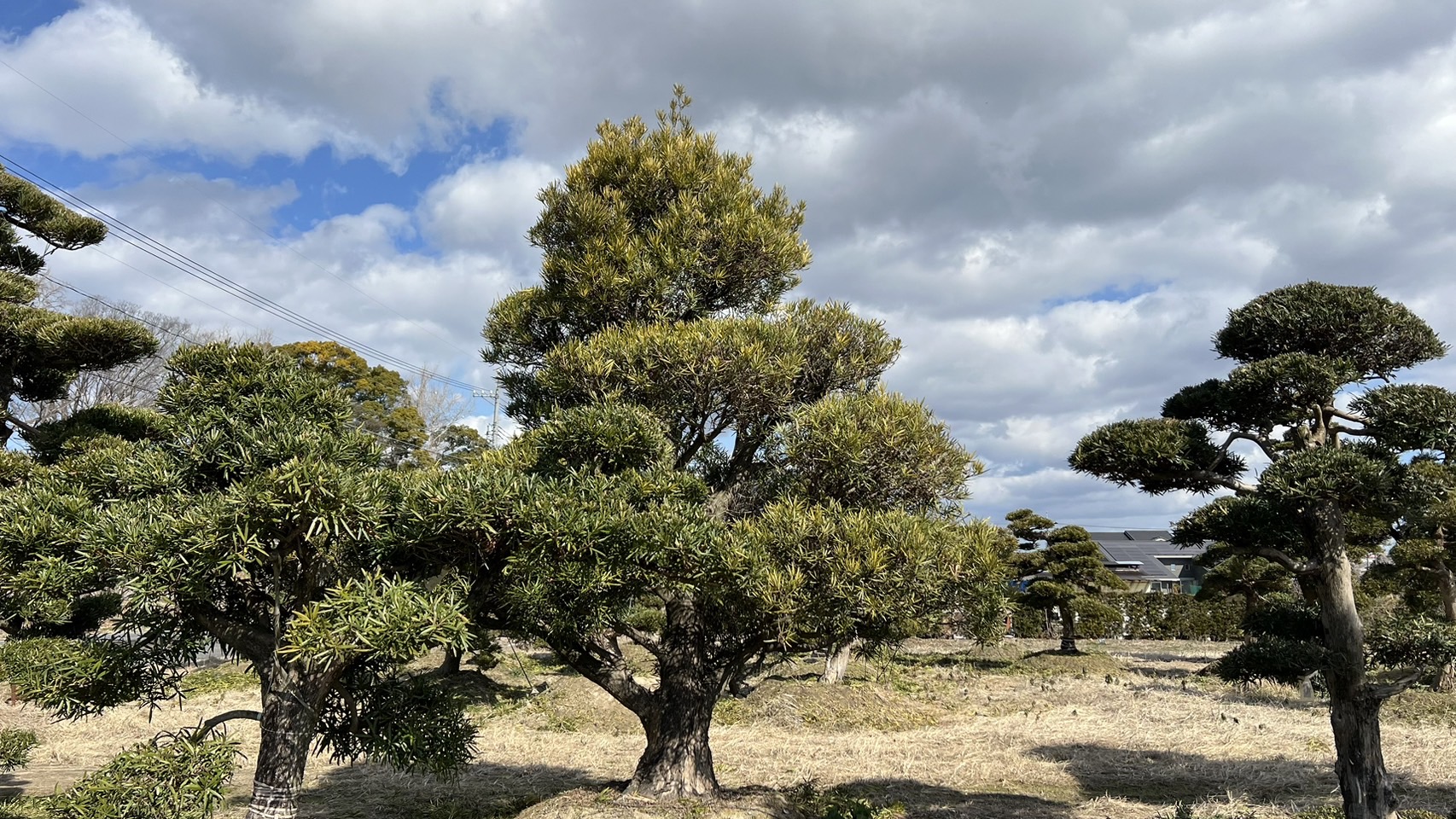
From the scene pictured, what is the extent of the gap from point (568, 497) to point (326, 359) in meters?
30.1

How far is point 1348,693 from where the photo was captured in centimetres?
726

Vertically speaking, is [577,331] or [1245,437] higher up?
[577,331]

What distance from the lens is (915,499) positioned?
754cm

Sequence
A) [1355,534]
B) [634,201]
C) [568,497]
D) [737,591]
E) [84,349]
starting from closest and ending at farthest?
1. [568,497]
2. [737,591]
3. [634,201]
4. [84,349]
5. [1355,534]

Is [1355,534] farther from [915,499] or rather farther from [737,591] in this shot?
[737,591]

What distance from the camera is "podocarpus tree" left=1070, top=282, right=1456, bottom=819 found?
6.80 meters

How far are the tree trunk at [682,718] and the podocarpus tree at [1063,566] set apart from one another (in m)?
17.8

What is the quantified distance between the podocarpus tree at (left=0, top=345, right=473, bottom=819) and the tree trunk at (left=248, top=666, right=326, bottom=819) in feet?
0.04

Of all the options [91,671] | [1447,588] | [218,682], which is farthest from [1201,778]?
[218,682]

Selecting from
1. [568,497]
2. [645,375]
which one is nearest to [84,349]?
[645,375]

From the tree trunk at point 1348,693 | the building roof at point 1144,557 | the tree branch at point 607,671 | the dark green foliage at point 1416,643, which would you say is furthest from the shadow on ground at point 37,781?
the building roof at point 1144,557

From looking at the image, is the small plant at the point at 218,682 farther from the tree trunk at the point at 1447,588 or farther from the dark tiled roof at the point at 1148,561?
the dark tiled roof at the point at 1148,561

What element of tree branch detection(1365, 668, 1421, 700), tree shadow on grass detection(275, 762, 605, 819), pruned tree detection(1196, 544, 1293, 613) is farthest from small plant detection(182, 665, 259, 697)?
pruned tree detection(1196, 544, 1293, 613)

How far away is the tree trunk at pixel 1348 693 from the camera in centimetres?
699
